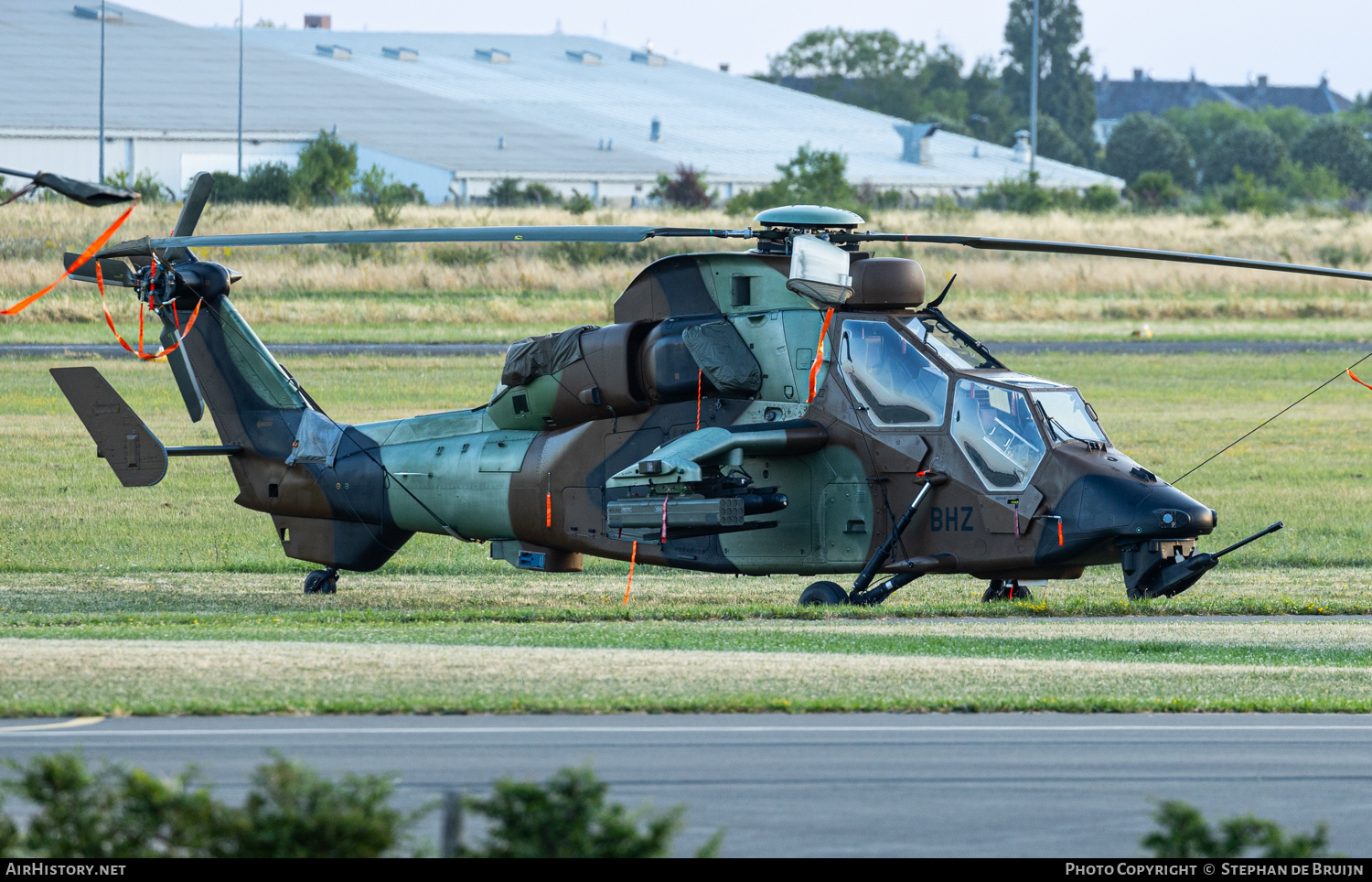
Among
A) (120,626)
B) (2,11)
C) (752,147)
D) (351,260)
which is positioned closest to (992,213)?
(752,147)

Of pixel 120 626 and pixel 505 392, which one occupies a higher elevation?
pixel 505 392

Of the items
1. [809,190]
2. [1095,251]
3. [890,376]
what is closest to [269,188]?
[809,190]

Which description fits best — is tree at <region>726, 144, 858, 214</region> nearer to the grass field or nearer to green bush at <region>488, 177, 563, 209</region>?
the grass field

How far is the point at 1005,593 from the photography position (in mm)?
17359

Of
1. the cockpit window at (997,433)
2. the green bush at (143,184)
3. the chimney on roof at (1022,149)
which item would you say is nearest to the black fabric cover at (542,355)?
the cockpit window at (997,433)

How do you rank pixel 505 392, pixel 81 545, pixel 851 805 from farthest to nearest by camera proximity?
pixel 81 545
pixel 505 392
pixel 851 805

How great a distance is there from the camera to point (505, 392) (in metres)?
17.8

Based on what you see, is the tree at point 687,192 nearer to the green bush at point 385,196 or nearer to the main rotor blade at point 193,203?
the green bush at point 385,196

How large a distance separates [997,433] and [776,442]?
6.36ft

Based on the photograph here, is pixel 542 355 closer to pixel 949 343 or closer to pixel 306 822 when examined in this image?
pixel 949 343

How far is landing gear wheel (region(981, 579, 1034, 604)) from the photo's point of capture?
17234 millimetres

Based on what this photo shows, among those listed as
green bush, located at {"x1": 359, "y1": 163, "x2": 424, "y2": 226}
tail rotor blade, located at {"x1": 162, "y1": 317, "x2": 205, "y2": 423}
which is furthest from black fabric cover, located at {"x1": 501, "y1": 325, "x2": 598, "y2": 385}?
green bush, located at {"x1": 359, "y1": 163, "x2": 424, "y2": 226}
